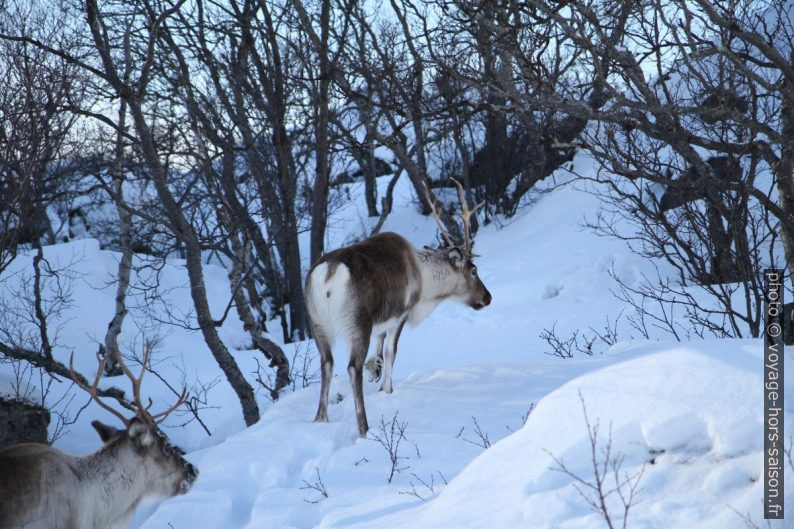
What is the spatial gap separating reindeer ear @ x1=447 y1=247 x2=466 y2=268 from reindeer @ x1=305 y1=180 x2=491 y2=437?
0.01m

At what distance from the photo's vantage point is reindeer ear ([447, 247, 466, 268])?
24.7 feet

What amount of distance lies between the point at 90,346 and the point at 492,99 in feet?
28.3

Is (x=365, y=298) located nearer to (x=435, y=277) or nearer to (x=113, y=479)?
(x=435, y=277)

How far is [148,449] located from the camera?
427 centimetres

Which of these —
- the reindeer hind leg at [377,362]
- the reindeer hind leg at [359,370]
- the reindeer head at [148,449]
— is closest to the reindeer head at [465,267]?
the reindeer hind leg at [377,362]

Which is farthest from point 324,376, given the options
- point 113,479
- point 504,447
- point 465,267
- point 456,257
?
point 504,447

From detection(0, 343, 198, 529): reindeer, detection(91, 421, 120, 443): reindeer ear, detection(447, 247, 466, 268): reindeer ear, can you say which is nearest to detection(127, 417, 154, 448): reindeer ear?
detection(0, 343, 198, 529): reindeer

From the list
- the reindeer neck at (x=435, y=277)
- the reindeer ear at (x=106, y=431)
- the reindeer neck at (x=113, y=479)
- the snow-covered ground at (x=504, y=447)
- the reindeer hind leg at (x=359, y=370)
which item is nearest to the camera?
the snow-covered ground at (x=504, y=447)

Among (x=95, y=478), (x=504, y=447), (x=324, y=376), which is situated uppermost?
(x=324, y=376)

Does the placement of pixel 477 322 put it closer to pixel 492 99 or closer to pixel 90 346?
pixel 492 99

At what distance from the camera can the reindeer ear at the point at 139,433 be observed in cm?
414

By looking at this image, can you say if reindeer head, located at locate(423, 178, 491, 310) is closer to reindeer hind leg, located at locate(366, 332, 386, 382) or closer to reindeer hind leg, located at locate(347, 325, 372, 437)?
reindeer hind leg, located at locate(366, 332, 386, 382)

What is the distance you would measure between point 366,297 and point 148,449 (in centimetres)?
219

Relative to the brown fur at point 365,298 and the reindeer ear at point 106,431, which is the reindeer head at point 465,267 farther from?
the reindeer ear at point 106,431
